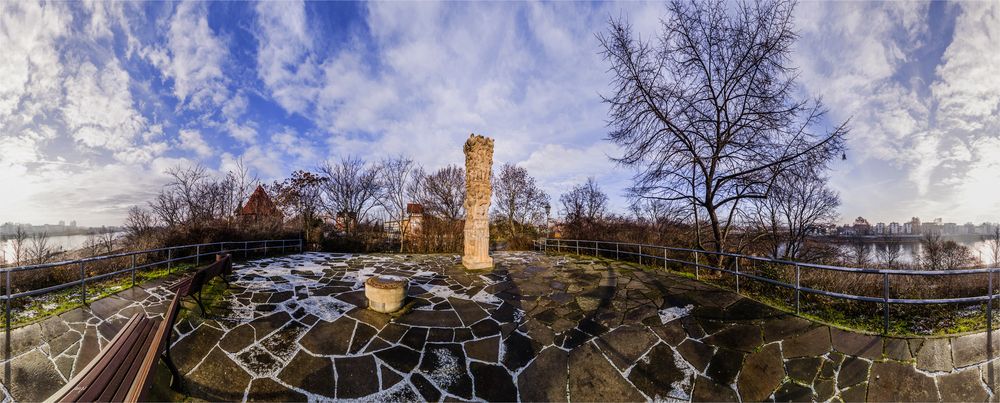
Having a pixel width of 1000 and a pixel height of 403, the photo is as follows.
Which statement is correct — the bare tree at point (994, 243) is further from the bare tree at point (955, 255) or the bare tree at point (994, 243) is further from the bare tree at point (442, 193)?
the bare tree at point (442, 193)

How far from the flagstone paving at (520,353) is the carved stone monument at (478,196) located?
3960mm

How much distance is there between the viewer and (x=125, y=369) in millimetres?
2789

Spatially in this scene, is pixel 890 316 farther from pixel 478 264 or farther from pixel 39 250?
pixel 39 250

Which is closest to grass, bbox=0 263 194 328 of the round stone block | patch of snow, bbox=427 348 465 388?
the round stone block

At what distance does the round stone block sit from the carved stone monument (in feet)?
14.1

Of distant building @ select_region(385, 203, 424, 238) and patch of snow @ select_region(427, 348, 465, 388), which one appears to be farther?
distant building @ select_region(385, 203, 424, 238)

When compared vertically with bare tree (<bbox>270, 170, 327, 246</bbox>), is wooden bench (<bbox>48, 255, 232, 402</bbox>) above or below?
below

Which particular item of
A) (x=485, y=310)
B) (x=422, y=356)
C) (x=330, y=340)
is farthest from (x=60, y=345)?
(x=485, y=310)

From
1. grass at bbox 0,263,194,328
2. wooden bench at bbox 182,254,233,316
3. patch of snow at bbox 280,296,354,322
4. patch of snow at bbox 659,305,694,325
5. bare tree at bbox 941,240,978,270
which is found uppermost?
wooden bench at bbox 182,254,233,316

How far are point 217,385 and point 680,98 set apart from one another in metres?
9.99

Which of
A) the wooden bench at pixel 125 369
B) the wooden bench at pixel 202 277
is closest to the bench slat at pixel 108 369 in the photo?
the wooden bench at pixel 125 369

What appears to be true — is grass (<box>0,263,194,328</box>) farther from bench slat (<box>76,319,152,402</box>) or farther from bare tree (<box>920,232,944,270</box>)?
bare tree (<box>920,232,944,270</box>)

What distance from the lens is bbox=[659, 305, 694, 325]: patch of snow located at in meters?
5.08

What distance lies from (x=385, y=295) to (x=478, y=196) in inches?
198
